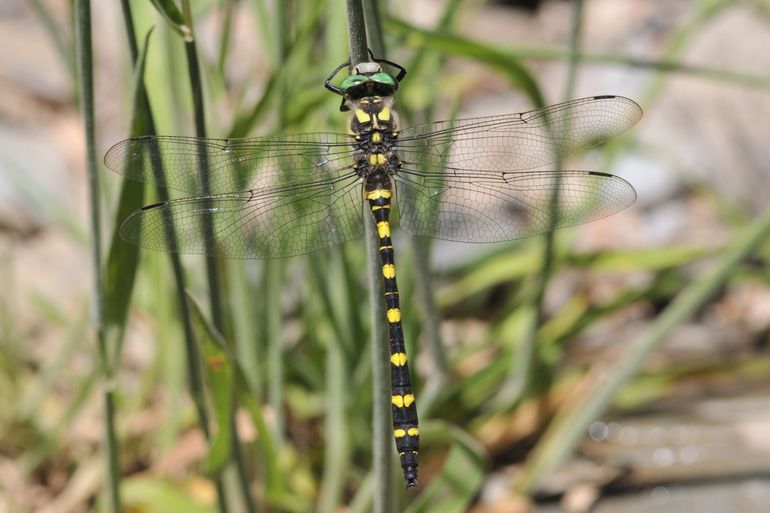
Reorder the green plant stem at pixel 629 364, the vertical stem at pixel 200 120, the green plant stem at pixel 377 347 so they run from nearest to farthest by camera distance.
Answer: the green plant stem at pixel 377 347 → the vertical stem at pixel 200 120 → the green plant stem at pixel 629 364

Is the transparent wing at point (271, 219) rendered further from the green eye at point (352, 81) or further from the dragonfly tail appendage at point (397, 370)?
the green eye at point (352, 81)

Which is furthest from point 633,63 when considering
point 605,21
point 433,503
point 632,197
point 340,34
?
point 605,21

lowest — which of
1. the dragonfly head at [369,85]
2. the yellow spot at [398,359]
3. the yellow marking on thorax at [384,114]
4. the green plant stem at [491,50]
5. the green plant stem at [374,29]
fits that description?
the yellow spot at [398,359]

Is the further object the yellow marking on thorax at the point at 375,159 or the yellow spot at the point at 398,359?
the yellow marking on thorax at the point at 375,159

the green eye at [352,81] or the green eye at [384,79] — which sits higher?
the green eye at [384,79]

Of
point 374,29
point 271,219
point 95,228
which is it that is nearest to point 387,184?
point 271,219

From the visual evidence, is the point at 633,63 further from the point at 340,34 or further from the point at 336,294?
the point at 336,294

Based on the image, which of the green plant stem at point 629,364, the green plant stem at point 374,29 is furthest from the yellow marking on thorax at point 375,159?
the green plant stem at point 629,364
